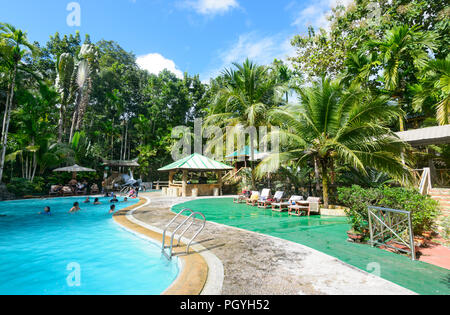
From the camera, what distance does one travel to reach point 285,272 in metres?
3.75

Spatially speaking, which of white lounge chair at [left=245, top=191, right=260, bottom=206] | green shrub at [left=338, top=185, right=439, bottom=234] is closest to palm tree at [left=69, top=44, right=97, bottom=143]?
white lounge chair at [left=245, top=191, right=260, bottom=206]

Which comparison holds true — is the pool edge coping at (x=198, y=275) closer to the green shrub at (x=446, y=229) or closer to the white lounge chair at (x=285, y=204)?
the green shrub at (x=446, y=229)

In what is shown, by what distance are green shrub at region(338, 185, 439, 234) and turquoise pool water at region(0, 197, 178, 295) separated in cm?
503

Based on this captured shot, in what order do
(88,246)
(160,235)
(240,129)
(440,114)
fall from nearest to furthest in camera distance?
(160,235)
(88,246)
(440,114)
(240,129)

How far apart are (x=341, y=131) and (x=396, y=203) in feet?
15.0

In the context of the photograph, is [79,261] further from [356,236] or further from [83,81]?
[83,81]

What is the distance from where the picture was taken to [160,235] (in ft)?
21.2

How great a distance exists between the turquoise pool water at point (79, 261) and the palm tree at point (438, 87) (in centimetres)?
1375

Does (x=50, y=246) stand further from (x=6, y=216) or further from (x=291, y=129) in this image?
(x=291, y=129)

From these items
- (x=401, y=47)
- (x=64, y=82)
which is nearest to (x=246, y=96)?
(x=401, y=47)

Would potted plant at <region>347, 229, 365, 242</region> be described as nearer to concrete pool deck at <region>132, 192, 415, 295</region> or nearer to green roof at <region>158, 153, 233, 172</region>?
concrete pool deck at <region>132, 192, 415, 295</region>

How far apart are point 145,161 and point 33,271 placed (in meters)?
23.2

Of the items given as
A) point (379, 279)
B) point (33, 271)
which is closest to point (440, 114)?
point (379, 279)
